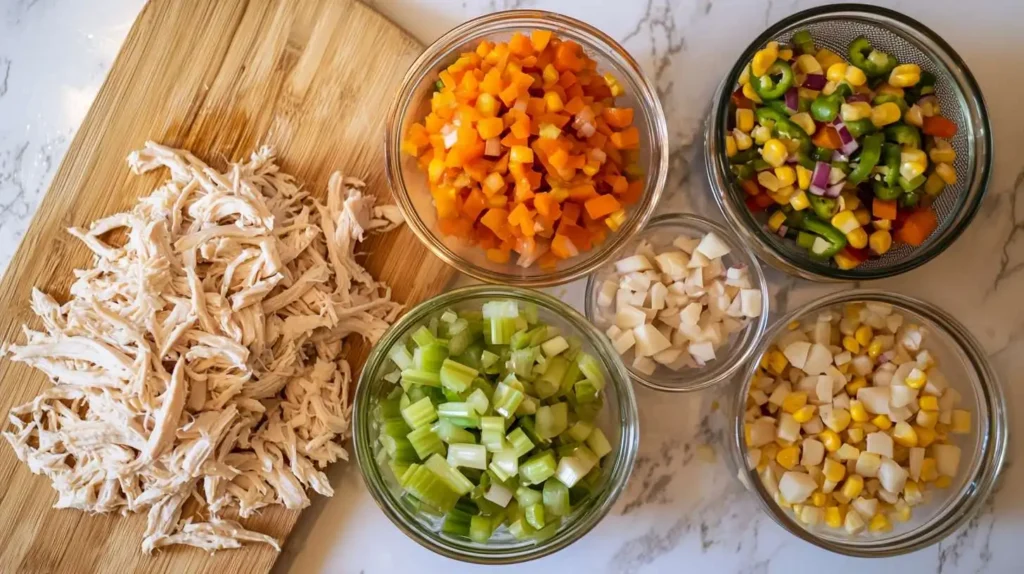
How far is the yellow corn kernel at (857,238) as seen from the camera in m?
1.53

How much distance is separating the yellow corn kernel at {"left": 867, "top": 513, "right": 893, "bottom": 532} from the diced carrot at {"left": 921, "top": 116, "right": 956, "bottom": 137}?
36.5 inches

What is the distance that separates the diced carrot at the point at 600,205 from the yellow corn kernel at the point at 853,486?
88 centimetres

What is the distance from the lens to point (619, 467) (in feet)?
4.84

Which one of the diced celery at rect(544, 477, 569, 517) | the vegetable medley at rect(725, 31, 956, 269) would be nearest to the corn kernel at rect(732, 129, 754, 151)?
the vegetable medley at rect(725, 31, 956, 269)

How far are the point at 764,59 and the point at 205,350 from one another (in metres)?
1.41

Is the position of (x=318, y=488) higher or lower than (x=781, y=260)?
lower

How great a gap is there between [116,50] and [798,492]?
2.04 meters

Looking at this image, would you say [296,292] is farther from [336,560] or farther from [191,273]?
[336,560]

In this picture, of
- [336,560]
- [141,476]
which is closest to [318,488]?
[336,560]

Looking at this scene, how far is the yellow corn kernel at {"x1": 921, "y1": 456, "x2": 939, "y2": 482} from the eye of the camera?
1623mm

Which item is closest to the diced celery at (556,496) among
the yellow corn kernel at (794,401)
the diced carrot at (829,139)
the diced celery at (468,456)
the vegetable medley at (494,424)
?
the vegetable medley at (494,424)

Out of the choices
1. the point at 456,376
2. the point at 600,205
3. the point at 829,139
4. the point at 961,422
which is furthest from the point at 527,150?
the point at 961,422

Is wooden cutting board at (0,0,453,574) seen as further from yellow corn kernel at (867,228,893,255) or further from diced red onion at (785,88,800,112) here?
yellow corn kernel at (867,228,893,255)

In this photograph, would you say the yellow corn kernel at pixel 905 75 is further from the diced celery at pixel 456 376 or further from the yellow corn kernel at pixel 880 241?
the diced celery at pixel 456 376
